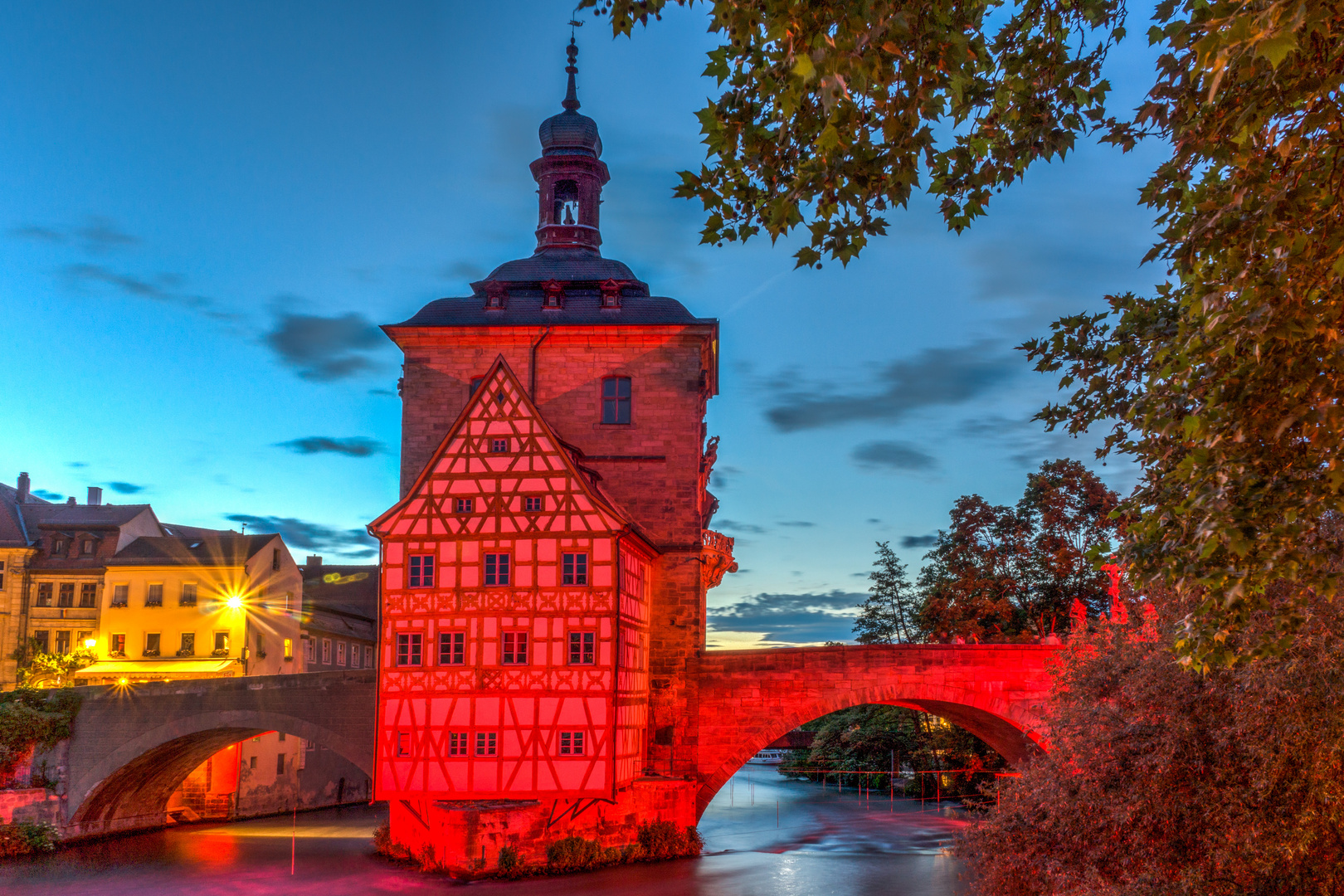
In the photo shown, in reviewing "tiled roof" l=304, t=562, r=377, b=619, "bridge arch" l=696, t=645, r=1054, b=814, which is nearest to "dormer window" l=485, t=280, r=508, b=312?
"bridge arch" l=696, t=645, r=1054, b=814

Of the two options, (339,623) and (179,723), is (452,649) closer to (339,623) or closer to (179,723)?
(179,723)

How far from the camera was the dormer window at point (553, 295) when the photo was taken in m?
29.5

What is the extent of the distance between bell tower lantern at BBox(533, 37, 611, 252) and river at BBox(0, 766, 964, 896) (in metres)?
16.5

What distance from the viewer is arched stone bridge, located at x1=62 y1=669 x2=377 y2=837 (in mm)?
26234

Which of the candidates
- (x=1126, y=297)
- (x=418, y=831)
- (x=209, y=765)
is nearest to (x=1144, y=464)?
(x=1126, y=297)

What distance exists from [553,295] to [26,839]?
18.1 metres

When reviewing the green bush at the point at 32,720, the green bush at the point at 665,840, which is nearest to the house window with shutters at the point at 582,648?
the green bush at the point at 665,840

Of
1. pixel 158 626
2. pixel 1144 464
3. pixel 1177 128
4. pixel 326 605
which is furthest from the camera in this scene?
pixel 326 605

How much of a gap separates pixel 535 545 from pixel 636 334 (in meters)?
7.26

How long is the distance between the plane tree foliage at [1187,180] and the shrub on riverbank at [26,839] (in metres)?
28.2

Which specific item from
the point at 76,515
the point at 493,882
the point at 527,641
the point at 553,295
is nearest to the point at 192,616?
the point at 76,515

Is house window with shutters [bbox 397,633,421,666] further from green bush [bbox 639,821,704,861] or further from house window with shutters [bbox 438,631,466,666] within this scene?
green bush [bbox 639,821,704,861]

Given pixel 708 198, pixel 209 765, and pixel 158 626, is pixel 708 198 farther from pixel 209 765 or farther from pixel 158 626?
pixel 158 626

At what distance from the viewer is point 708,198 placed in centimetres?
648
